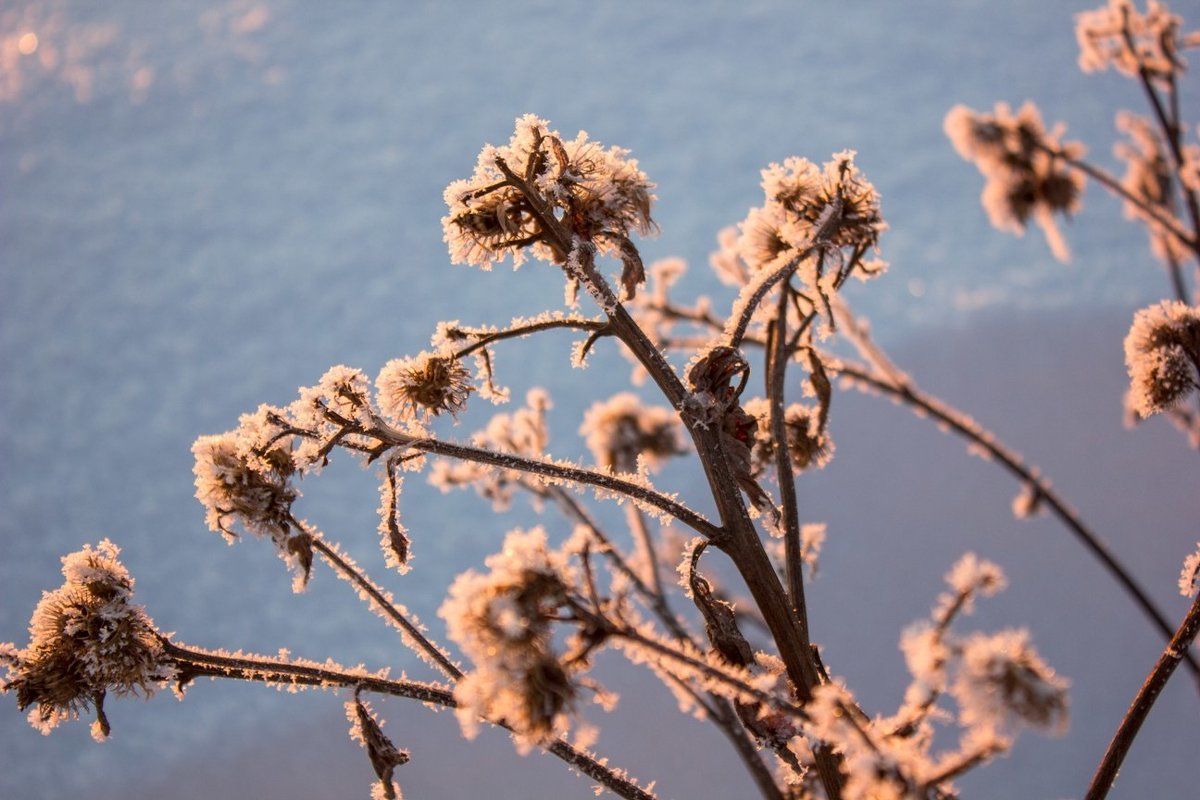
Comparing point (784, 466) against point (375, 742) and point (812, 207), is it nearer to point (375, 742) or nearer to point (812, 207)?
point (812, 207)

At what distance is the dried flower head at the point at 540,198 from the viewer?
539mm

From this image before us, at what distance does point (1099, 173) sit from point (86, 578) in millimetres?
1078

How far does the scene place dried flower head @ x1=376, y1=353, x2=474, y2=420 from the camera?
0.56 metres

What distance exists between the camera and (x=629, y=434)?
1073 millimetres

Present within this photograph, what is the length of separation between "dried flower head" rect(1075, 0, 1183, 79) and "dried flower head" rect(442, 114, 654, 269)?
2.98ft

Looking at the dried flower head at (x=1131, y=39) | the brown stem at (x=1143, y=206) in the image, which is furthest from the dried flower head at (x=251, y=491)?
the dried flower head at (x=1131, y=39)

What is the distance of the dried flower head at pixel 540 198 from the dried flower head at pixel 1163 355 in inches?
12.8

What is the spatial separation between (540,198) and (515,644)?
9.4 inches

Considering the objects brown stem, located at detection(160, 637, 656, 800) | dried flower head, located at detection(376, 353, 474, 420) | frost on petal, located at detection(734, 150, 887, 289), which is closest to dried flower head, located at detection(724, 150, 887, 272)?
frost on petal, located at detection(734, 150, 887, 289)

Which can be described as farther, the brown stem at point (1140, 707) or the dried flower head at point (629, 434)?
the dried flower head at point (629, 434)

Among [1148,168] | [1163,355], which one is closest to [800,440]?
[1163,355]

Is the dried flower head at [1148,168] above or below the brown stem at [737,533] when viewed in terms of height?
above

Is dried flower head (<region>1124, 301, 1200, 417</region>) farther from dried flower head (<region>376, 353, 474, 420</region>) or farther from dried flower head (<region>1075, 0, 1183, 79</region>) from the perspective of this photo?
dried flower head (<region>1075, 0, 1183, 79</region>)

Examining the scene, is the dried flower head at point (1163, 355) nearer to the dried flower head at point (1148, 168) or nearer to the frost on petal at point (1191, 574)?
the frost on petal at point (1191, 574)
